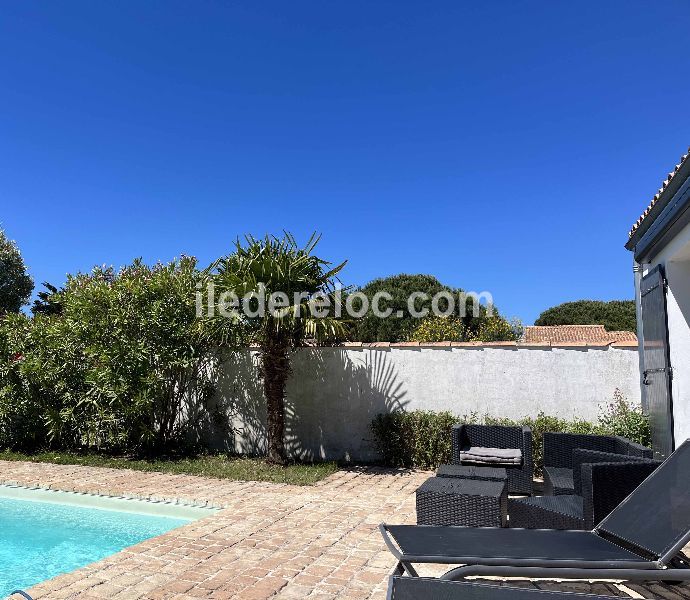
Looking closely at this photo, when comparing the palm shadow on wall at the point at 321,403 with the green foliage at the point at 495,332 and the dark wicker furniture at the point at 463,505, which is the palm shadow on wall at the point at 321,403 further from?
the green foliage at the point at 495,332

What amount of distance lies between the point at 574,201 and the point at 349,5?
11.0 m

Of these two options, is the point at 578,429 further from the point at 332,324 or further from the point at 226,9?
the point at 226,9

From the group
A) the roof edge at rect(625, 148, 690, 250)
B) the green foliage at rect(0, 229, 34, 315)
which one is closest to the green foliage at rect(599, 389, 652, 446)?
the roof edge at rect(625, 148, 690, 250)

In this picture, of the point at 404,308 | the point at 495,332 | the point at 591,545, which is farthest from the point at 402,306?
the point at 591,545

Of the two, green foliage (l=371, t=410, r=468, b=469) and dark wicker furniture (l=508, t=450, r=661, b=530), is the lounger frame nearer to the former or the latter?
dark wicker furniture (l=508, t=450, r=661, b=530)

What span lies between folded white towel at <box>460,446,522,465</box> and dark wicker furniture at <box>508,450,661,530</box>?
2.25 m

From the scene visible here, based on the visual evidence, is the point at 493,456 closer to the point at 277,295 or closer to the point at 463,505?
the point at 463,505

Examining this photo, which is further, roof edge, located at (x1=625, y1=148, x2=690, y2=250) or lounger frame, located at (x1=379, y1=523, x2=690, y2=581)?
roof edge, located at (x1=625, y1=148, x2=690, y2=250)

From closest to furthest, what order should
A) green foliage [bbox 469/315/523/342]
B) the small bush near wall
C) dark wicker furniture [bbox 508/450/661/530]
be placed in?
dark wicker furniture [bbox 508/450/661/530], the small bush near wall, green foliage [bbox 469/315/523/342]

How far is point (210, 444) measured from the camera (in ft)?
39.5

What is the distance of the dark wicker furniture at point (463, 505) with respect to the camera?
5207 millimetres

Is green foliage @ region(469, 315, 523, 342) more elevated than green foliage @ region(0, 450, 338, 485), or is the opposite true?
green foliage @ region(469, 315, 523, 342)

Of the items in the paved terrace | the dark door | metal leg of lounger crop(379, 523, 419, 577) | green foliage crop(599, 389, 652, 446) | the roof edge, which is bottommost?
the paved terrace

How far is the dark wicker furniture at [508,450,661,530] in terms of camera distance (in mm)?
4297
